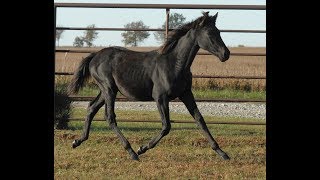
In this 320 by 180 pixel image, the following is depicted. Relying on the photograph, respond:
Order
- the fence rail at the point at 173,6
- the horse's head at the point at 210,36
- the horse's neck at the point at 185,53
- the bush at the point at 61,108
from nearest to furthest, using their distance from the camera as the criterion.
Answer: the horse's head at the point at 210,36 < the horse's neck at the point at 185,53 < the fence rail at the point at 173,6 < the bush at the point at 61,108

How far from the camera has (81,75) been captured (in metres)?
7.16

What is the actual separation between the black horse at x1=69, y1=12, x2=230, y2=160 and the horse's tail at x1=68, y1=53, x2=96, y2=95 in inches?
3.7

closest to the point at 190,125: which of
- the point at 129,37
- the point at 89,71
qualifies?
the point at 129,37

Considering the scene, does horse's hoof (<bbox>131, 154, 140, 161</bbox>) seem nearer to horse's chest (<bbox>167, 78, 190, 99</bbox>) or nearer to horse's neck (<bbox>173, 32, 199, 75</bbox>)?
horse's chest (<bbox>167, 78, 190, 99</bbox>)

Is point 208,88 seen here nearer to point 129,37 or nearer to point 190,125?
point 190,125

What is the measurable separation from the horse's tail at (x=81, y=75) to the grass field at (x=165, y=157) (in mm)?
768

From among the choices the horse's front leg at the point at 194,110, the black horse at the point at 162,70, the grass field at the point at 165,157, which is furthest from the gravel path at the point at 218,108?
the black horse at the point at 162,70

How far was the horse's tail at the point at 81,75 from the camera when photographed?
711 cm

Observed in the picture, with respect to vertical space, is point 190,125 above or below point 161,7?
below

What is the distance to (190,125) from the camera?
10008mm

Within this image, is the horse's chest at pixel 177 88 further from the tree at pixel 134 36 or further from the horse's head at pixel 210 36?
the tree at pixel 134 36

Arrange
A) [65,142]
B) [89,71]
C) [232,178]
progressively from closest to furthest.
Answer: [232,178]
[89,71]
[65,142]

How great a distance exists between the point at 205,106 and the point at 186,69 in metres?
6.81

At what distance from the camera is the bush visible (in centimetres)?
878
